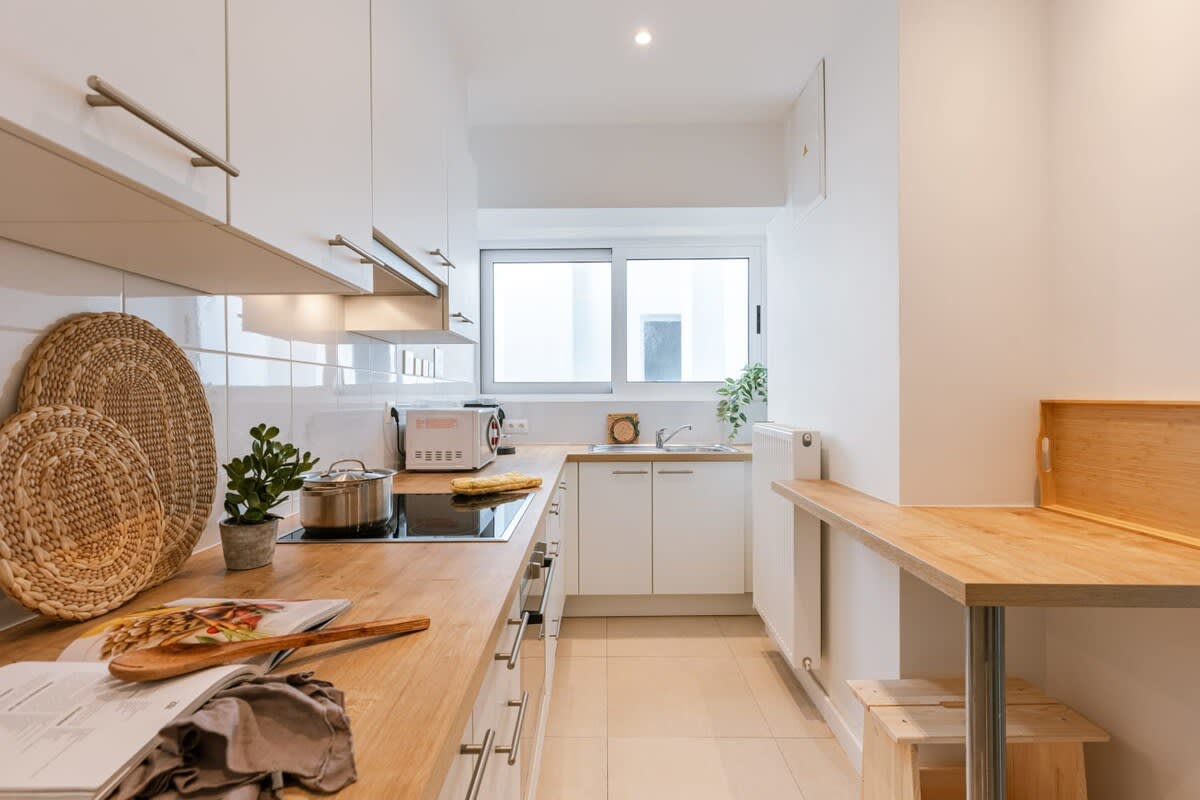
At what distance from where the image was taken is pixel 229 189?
758mm

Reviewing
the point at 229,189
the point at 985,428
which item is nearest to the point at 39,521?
the point at 229,189

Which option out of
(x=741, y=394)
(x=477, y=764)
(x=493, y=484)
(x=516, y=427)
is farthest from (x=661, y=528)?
(x=477, y=764)

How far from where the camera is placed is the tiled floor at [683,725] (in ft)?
6.11

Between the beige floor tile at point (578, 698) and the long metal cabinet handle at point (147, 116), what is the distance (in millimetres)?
2066

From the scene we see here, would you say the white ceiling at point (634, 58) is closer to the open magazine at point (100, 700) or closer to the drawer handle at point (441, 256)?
the drawer handle at point (441, 256)

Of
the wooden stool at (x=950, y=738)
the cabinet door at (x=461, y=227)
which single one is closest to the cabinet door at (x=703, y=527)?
the cabinet door at (x=461, y=227)

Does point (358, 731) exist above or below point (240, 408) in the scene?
below

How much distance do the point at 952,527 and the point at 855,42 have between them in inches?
63.0

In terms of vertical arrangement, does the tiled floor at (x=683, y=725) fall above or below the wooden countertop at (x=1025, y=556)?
below

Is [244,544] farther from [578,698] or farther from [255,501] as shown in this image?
[578,698]

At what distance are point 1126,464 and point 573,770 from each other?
1755 mm

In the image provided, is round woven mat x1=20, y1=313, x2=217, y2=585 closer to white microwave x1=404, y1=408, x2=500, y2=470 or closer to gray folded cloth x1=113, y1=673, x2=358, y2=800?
gray folded cloth x1=113, y1=673, x2=358, y2=800

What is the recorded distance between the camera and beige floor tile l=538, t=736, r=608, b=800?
1.82 meters

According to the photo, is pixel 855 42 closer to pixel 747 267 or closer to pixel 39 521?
pixel 747 267
